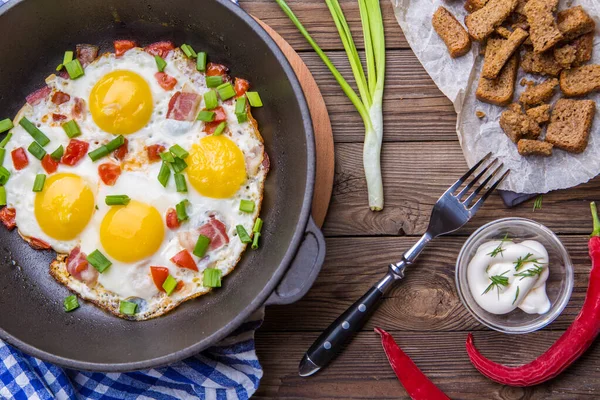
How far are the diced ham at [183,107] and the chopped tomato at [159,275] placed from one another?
816mm

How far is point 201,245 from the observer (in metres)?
2.87

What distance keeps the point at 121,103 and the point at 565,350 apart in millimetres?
2744

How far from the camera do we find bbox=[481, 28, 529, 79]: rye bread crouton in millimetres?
3046

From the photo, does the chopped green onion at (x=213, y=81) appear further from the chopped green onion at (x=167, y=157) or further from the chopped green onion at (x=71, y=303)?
the chopped green onion at (x=71, y=303)

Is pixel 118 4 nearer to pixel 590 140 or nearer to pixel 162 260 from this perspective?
pixel 162 260

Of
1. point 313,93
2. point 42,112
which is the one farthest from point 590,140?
point 42,112

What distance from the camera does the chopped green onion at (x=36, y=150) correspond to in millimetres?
2973

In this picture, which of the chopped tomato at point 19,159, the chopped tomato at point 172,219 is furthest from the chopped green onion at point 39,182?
the chopped tomato at point 172,219

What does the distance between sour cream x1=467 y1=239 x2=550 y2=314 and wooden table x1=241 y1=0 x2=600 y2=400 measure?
0.53 feet

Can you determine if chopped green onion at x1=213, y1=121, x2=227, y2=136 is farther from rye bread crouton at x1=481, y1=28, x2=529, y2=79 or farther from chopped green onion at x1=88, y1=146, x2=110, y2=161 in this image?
rye bread crouton at x1=481, y1=28, x2=529, y2=79

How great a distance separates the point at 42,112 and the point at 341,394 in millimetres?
2340

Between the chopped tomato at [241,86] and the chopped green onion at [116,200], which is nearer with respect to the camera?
the chopped green onion at [116,200]

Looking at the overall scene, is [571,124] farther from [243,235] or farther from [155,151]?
[155,151]

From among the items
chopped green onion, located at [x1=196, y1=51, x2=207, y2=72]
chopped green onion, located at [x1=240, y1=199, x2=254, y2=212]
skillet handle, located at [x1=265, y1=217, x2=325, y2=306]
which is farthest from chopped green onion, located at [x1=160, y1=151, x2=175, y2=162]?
skillet handle, located at [x1=265, y1=217, x2=325, y2=306]
